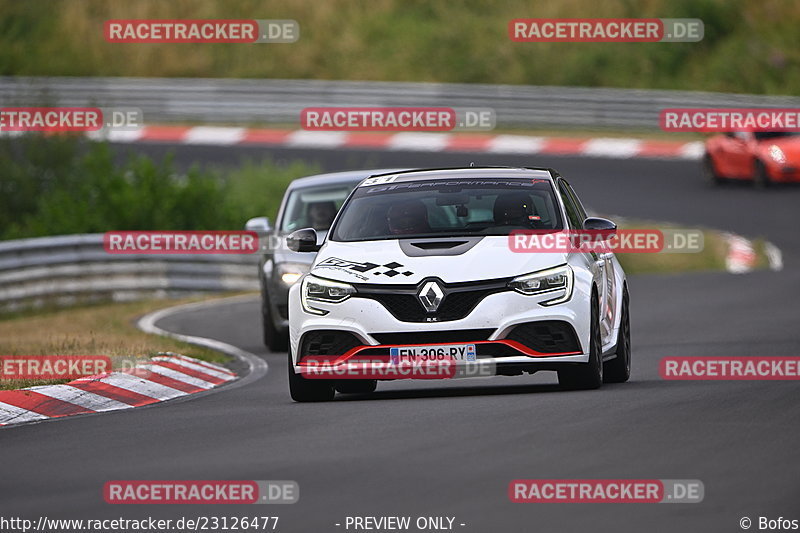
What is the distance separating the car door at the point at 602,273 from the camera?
12.1 metres

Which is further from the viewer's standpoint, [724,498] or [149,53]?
[149,53]

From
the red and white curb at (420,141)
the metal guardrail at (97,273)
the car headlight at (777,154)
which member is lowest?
the metal guardrail at (97,273)

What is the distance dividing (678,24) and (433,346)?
118ft

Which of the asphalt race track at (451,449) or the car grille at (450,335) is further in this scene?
the car grille at (450,335)

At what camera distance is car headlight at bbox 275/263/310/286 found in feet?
55.9

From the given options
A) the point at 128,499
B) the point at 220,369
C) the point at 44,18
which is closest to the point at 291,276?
the point at 220,369

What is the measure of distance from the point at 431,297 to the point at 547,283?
2.45ft

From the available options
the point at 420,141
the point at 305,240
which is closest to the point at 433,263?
the point at 305,240

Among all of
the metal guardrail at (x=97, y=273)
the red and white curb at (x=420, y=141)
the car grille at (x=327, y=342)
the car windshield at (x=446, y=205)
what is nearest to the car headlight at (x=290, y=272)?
the car windshield at (x=446, y=205)

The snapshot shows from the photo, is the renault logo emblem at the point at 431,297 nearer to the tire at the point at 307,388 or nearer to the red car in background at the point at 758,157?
the tire at the point at 307,388

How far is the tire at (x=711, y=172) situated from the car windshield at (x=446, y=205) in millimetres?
22250

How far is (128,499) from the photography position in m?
8.12

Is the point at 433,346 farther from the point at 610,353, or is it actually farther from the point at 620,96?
the point at 620,96

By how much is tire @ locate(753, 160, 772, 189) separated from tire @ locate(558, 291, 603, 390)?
72.8 ft
